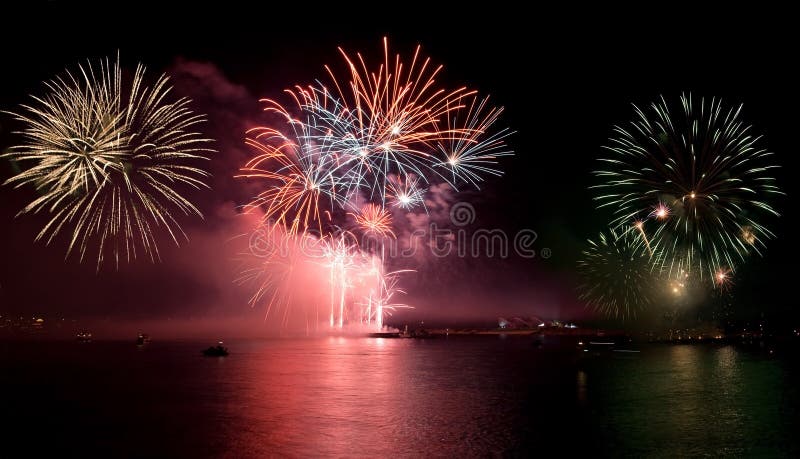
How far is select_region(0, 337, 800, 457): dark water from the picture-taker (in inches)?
911

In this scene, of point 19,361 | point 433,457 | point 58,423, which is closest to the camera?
point 433,457

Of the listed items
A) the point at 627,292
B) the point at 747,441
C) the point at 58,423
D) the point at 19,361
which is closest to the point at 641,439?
the point at 747,441

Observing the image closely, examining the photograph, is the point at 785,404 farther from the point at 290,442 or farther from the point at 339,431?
the point at 290,442

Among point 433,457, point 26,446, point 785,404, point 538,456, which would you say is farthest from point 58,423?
point 785,404

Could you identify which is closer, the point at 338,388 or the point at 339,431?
the point at 339,431

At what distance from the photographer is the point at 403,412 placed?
3073 centimetres

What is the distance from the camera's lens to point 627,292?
285 ft

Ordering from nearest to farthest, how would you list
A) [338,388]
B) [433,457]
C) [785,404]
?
[433,457] → [785,404] → [338,388]

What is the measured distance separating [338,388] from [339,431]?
1491 centimetres

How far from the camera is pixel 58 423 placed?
97.3 ft

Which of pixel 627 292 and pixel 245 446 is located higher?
pixel 627 292

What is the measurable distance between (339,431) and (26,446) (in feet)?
40.3

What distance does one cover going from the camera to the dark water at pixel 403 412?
23141 millimetres

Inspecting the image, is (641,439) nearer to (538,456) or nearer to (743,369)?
(538,456)
